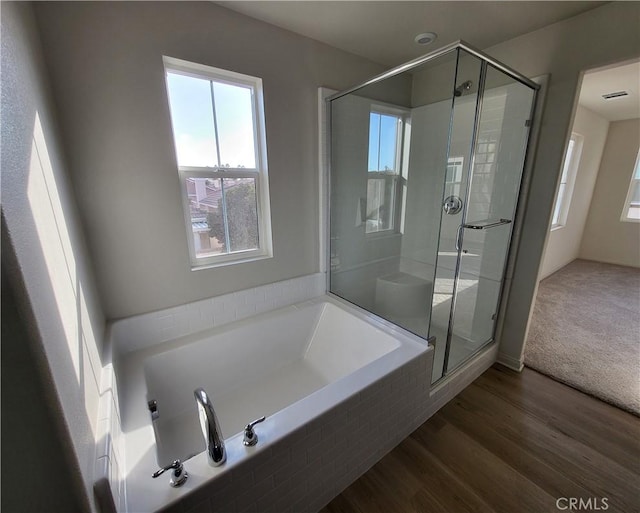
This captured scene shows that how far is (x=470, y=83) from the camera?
1724mm

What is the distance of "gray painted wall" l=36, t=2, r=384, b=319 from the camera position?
135cm

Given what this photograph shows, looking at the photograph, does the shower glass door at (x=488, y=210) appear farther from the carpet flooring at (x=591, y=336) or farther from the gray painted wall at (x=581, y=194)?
the gray painted wall at (x=581, y=194)

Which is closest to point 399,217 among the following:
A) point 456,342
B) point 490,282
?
point 490,282

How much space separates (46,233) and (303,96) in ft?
5.74

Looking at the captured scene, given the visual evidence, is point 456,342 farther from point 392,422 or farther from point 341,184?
point 341,184

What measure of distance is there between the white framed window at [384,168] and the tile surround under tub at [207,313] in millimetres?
857

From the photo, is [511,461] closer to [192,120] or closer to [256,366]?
[256,366]

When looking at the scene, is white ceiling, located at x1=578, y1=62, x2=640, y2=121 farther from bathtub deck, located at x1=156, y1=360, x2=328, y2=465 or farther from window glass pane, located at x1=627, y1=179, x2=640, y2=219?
bathtub deck, located at x1=156, y1=360, x2=328, y2=465

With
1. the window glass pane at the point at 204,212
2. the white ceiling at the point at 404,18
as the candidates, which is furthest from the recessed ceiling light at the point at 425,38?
the window glass pane at the point at 204,212

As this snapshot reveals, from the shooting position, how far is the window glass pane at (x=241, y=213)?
193 cm

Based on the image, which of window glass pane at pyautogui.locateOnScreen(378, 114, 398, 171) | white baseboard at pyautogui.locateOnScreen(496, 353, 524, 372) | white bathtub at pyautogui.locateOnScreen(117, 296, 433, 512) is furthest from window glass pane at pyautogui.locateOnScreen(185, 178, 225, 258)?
white baseboard at pyautogui.locateOnScreen(496, 353, 524, 372)

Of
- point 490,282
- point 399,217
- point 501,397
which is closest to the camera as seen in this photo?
point 501,397

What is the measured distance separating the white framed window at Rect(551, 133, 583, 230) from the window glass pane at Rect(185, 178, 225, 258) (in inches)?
191

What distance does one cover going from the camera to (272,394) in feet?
6.16
